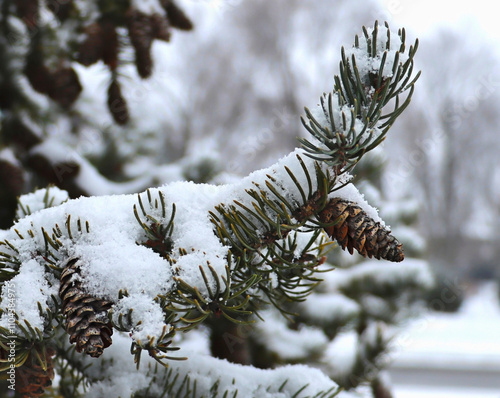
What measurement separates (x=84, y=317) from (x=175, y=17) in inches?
47.3

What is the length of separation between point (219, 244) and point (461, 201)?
19.9m

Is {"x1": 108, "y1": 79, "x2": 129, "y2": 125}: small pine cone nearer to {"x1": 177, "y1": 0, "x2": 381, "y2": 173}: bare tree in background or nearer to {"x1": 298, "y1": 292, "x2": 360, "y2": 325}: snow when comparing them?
{"x1": 298, "y1": 292, "x2": 360, "y2": 325}: snow

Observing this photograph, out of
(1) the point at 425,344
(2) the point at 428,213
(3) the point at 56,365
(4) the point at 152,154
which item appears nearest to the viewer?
(3) the point at 56,365

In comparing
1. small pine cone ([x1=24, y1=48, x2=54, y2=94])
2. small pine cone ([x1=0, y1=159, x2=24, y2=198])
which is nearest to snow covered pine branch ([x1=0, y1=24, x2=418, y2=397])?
small pine cone ([x1=0, y1=159, x2=24, y2=198])

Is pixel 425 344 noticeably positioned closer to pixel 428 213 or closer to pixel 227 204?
pixel 428 213

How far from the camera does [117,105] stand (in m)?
1.34

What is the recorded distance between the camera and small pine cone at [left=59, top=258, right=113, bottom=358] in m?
0.42

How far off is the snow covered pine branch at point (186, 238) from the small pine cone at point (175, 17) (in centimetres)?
100

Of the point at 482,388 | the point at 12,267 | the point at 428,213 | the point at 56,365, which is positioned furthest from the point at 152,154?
the point at 428,213

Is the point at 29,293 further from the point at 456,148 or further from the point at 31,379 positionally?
the point at 456,148

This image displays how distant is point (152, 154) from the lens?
2.18 metres

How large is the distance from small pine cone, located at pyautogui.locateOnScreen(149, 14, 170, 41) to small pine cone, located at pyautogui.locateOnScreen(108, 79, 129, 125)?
206 millimetres

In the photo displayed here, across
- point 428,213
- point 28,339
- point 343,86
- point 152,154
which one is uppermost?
point 428,213

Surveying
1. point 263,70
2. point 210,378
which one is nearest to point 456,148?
point 263,70
